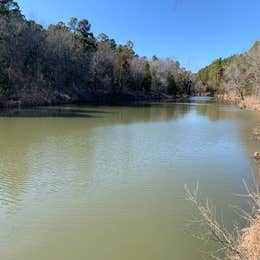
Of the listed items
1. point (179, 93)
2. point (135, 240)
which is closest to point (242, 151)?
point (135, 240)

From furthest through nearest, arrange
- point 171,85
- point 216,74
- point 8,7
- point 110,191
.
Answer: point 216,74 < point 171,85 < point 8,7 < point 110,191

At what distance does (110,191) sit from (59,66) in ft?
126

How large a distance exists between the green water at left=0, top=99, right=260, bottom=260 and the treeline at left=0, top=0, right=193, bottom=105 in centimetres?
1955

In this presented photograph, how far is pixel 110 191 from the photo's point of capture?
914 cm

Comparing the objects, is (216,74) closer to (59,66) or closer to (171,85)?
(171,85)

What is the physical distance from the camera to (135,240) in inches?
249

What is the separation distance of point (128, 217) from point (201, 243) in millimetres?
1816

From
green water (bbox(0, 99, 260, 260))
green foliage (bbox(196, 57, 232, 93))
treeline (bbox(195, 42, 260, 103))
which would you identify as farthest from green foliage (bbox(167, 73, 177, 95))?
green water (bbox(0, 99, 260, 260))

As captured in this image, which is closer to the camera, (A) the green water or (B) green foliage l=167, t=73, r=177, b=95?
(A) the green water

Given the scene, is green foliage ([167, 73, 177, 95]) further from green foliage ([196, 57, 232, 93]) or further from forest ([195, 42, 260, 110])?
green foliage ([196, 57, 232, 93])

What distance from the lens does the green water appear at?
607 cm

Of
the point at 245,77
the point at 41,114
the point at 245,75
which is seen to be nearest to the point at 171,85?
the point at 245,75

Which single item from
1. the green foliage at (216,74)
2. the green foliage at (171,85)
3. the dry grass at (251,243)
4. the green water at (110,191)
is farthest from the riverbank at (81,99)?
the dry grass at (251,243)

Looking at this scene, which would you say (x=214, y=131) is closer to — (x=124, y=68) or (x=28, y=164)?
(x=28, y=164)
